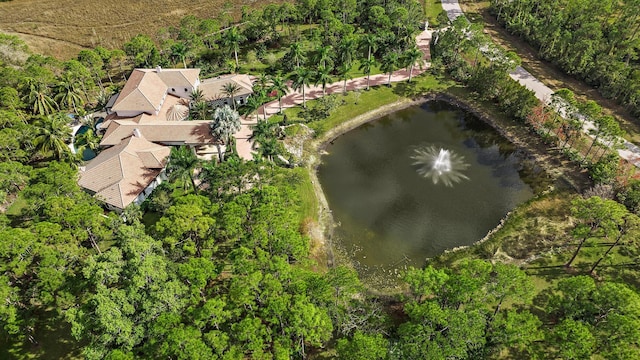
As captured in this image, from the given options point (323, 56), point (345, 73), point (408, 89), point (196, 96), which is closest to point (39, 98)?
point (196, 96)

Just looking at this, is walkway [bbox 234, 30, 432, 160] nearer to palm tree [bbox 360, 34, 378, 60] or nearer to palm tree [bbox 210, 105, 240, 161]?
palm tree [bbox 360, 34, 378, 60]

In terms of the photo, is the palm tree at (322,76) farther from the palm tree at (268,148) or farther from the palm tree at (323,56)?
the palm tree at (268,148)

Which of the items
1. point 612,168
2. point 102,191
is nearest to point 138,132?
point 102,191

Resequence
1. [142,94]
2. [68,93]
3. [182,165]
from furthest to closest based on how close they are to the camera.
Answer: [68,93] → [142,94] → [182,165]

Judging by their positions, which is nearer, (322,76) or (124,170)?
(124,170)

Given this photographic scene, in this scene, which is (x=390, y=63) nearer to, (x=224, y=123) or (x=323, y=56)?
(x=323, y=56)

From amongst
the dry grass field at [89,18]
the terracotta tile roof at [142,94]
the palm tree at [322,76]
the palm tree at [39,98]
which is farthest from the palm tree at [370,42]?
the palm tree at [39,98]
